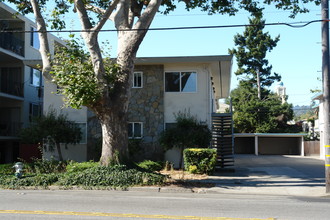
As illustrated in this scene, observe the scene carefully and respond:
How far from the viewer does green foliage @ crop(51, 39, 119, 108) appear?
12391 millimetres

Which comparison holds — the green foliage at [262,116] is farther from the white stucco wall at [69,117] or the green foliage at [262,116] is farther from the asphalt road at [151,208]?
the asphalt road at [151,208]

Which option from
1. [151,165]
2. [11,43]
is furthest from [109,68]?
[11,43]

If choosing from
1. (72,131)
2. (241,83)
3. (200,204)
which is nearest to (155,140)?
(72,131)

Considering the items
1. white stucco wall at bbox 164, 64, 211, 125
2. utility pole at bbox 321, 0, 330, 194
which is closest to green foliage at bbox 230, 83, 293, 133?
white stucco wall at bbox 164, 64, 211, 125

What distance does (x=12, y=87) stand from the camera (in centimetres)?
2639

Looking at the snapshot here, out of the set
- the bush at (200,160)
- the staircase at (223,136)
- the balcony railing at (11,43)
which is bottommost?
the bush at (200,160)

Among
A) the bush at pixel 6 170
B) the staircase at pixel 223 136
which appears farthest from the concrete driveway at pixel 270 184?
the bush at pixel 6 170

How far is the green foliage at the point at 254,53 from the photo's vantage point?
48.8m

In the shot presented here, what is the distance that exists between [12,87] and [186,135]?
14.3 meters

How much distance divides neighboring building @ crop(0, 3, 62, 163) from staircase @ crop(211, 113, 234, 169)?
43.0ft

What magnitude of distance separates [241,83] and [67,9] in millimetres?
35946

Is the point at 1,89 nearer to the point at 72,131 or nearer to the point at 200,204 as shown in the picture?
the point at 72,131

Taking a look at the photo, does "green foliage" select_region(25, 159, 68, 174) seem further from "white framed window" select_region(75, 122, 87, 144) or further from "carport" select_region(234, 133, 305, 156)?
"carport" select_region(234, 133, 305, 156)

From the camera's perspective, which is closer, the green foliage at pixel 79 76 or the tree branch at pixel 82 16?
the green foliage at pixel 79 76
